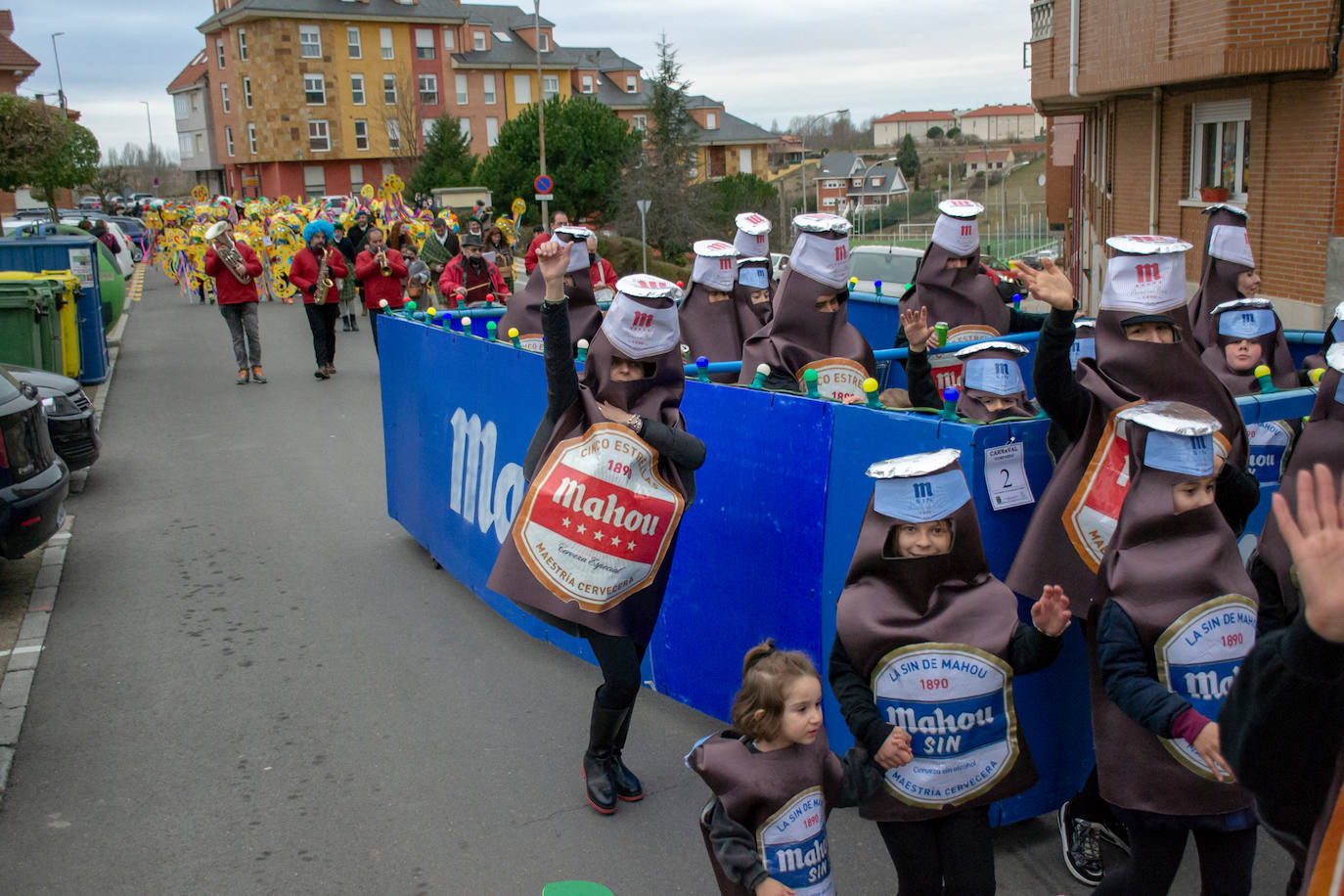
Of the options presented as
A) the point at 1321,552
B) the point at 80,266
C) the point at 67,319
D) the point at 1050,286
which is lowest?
the point at 67,319

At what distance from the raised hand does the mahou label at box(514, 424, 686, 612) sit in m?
2.73

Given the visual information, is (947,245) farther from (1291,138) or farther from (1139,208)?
(1139,208)

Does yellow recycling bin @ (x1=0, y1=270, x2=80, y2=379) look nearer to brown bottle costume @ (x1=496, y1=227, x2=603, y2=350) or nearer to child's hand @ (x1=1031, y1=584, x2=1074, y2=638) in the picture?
brown bottle costume @ (x1=496, y1=227, x2=603, y2=350)

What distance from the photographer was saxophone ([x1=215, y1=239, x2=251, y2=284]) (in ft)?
47.5

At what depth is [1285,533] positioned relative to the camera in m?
1.88

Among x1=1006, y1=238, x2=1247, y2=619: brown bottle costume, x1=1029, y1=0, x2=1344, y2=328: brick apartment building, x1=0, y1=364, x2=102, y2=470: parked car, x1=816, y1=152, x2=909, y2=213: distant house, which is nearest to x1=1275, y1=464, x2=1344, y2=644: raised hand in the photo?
x1=1006, y1=238, x2=1247, y2=619: brown bottle costume

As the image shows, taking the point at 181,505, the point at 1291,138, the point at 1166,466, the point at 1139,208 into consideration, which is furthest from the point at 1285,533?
the point at 1139,208

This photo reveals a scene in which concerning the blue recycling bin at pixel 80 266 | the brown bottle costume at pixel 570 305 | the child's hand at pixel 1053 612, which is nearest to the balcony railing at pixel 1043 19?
the blue recycling bin at pixel 80 266

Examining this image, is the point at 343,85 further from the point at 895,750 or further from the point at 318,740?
the point at 895,750

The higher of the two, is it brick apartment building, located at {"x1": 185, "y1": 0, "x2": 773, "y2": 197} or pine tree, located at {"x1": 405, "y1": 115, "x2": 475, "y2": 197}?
brick apartment building, located at {"x1": 185, "y1": 0, "x2": 773, "y2": 197}

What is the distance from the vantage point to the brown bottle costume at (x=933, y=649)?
3402mm

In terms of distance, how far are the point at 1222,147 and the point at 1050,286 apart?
15061 mm

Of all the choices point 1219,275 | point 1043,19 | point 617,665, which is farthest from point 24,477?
point 1043,19

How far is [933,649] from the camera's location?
3.40 meters
